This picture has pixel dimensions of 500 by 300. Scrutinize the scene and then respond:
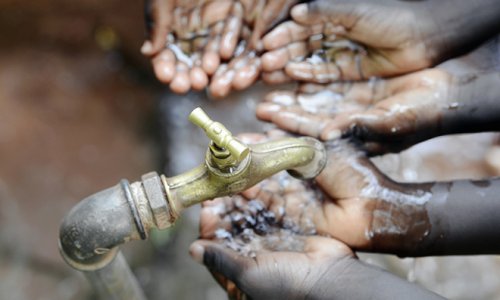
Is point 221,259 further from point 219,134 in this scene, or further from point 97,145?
point 97,145

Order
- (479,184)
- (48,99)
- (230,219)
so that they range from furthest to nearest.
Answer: (48,99)
(230,219)
(479,184)

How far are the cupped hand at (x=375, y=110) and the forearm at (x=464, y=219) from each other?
233mm

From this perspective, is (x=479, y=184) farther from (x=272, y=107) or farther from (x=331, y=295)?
(x=272, y=107)

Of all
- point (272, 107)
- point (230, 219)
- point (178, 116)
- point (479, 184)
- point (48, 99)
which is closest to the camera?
point (479, 184)

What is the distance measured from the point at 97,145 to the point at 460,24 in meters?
1.70

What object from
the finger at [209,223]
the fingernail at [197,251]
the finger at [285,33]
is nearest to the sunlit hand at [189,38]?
the finger at [285,33]

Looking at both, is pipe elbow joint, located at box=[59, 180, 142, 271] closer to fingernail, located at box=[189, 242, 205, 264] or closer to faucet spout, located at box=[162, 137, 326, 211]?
faucet spout, located at box=[162, 137, 326, 211]

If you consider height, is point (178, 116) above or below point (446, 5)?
below

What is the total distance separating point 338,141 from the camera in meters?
1.60

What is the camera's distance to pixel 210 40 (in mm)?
1831

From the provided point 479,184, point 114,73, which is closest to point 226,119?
point 114,73

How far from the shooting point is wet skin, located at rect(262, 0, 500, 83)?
5.41 feet

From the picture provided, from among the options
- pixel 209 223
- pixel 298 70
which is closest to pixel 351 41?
pixel 298 70

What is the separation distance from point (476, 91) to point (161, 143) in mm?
1518
